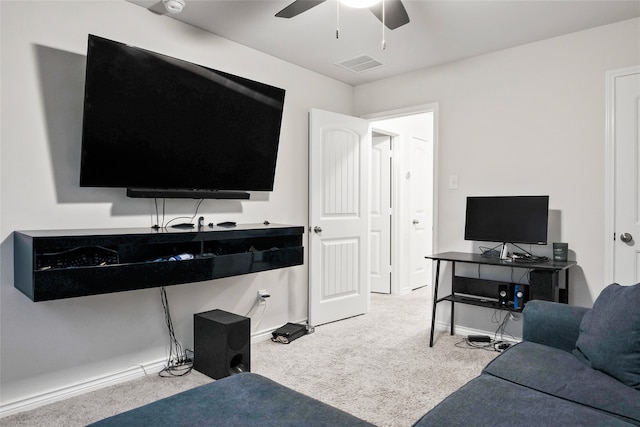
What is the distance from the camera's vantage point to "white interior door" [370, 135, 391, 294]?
532 centimetres

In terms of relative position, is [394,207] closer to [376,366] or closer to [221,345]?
[376,366]

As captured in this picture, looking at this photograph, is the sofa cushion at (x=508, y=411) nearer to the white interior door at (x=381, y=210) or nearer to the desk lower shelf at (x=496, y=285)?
the desk lower shelf at (x=496, y=285)

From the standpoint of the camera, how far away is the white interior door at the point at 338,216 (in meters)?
3.89

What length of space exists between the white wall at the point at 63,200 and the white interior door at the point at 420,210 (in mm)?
3150

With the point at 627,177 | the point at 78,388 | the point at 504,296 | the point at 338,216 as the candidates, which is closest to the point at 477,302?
the point at 504,296

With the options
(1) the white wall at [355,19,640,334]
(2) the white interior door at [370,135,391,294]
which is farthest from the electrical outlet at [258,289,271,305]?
(2) the white interior door at [370,135,391,294]

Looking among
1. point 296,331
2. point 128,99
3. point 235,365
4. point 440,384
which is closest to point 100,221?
point 128,99

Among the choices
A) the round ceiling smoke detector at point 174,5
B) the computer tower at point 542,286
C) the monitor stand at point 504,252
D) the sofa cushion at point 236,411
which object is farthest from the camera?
the monitor stand at point 504,252

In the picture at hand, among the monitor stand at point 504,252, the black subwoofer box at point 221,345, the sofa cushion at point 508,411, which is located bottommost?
the black subwoofer box at point 221,345

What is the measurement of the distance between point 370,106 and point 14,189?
325 cm

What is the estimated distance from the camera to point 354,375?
9.12 ft

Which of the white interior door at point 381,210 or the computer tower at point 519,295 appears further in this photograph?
the white interior door at point 381,210

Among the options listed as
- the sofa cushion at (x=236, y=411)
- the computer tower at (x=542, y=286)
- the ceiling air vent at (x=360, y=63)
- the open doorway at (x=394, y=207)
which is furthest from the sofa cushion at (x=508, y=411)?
the open doorway at (x=394, y=207)

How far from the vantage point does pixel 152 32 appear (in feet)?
9.23
